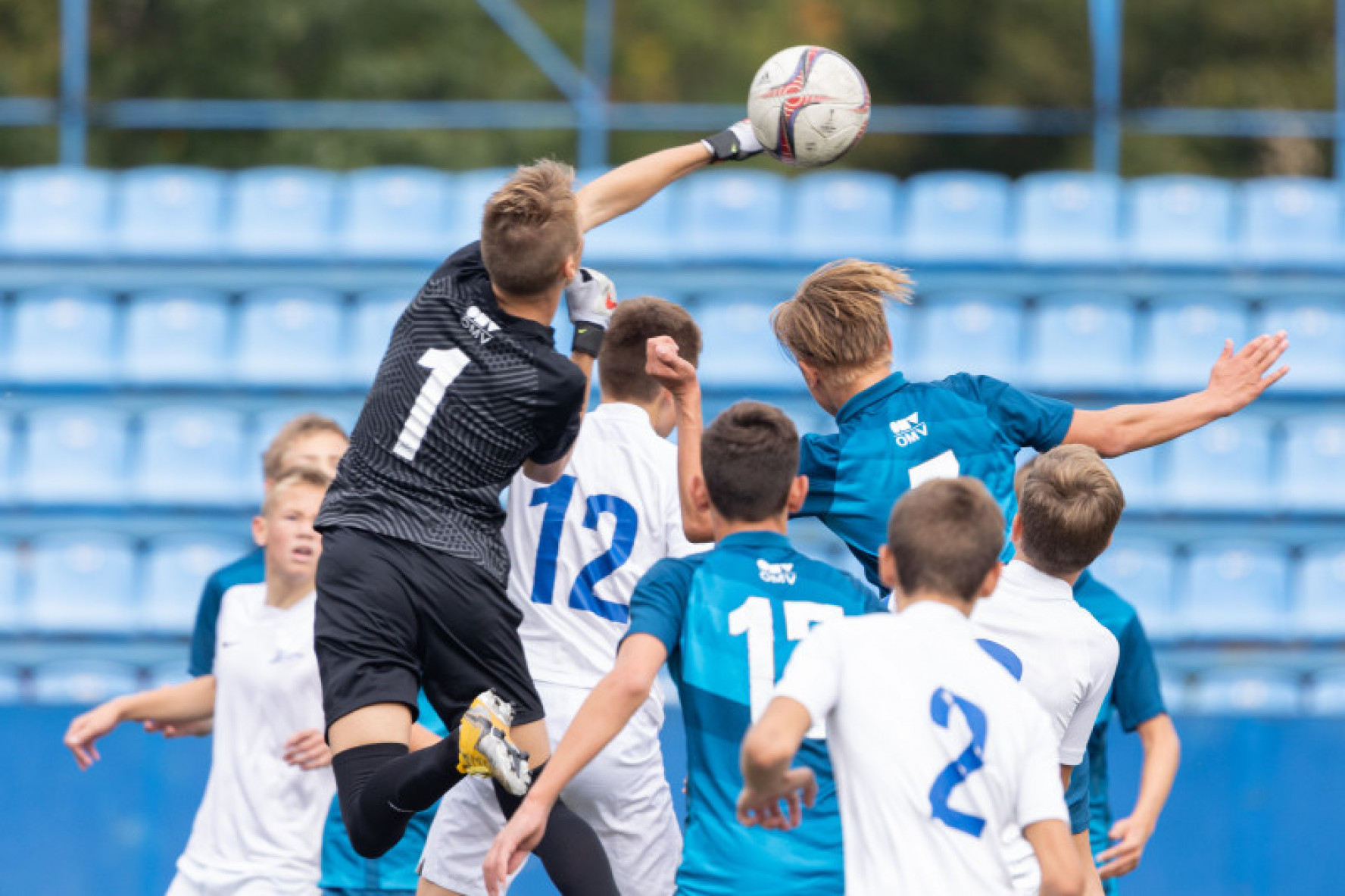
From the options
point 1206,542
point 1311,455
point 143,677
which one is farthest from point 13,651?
point 1311,455

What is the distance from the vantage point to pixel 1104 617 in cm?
463

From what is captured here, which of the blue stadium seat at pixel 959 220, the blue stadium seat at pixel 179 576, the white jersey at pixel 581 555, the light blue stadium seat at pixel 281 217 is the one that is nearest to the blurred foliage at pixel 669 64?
the light blue stadium seat at pixel 281 217

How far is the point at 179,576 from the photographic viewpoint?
1013cm

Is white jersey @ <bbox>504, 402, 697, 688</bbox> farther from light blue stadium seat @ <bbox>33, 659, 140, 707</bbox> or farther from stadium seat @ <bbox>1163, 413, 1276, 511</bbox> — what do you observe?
stadium seat @ <bbox>1163, 413, 1276, 511</bbox>

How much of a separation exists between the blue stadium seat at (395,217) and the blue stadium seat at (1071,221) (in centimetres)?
389

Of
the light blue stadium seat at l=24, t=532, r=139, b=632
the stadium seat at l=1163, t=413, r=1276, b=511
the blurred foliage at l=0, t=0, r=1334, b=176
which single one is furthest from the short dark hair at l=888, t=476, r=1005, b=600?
the blurred foliage at l=0, t=0, r=1334, b=176

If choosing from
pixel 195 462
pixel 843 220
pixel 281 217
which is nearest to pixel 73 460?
pixel 195 462

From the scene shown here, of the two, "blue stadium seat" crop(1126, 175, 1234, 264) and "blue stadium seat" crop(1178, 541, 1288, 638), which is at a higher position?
"blue stadium seat" crop(1126, 175, 1234, 264)

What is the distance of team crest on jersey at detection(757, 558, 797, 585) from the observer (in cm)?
366

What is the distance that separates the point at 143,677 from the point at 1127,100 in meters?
18.0

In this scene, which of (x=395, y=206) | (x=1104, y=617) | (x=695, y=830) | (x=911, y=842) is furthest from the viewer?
(x=395, y=206)

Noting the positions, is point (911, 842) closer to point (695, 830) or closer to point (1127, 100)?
point (695, 830)

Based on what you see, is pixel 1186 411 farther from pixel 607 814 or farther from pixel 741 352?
pixel 741 352

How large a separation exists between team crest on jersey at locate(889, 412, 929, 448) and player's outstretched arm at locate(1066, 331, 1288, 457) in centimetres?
44
